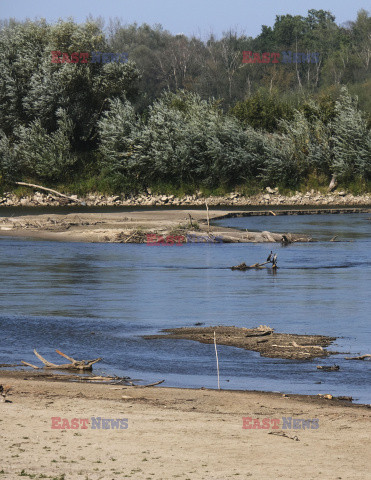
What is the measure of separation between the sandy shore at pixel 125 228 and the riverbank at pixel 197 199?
704 inches

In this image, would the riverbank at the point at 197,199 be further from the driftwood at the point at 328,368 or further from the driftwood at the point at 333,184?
the driftwood at the point at 328,368

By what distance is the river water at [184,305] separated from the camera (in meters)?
17.1

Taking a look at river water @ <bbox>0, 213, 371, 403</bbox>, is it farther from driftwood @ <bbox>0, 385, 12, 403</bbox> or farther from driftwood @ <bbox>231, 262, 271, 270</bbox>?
driftwood @ <bbox>0, 385, 12, 403</bbox>

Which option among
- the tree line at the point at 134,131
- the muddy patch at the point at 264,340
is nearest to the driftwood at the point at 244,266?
the muddy patch at the point at 264,340

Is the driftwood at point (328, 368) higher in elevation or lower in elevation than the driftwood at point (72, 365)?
lower

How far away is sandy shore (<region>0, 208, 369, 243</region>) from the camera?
5031 centimetres

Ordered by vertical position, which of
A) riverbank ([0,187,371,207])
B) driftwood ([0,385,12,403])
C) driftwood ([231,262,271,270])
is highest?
driftwood ([0,385,12,403])

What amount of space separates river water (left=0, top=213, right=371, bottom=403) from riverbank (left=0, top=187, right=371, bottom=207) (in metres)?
31.5

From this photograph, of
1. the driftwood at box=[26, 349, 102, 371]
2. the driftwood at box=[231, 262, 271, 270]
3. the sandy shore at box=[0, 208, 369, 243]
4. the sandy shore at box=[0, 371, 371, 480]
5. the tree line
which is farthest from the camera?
the tree line

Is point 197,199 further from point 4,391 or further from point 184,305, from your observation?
point 4,391

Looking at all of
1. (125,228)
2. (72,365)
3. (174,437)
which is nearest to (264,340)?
(72,365)

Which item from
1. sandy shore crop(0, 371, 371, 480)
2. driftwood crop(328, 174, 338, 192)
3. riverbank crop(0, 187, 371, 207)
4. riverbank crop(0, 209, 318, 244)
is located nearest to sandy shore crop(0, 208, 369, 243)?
riverbank crop(0, 209, 318, 244)

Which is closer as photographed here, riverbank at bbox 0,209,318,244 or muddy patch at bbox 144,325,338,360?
muddy patch at bbox 144,325,338,360

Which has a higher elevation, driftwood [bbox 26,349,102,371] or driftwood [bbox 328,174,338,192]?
driftwood [bbox 328,174,338,192]
